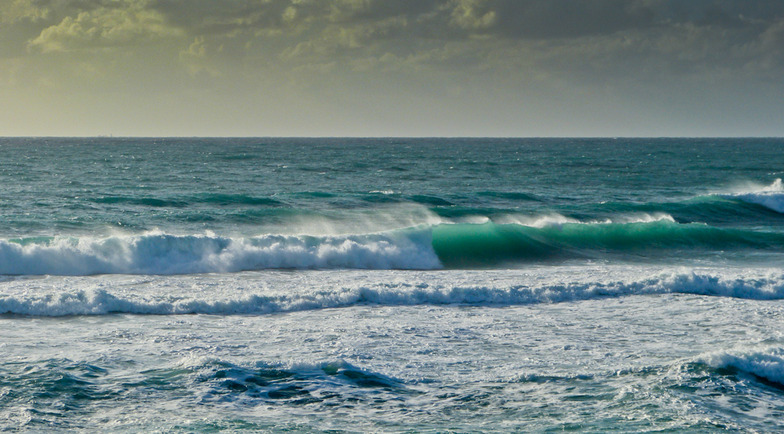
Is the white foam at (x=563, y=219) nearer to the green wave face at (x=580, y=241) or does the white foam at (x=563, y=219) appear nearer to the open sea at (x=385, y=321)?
the open sea at (x=385, y=321)

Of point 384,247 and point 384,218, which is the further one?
point 384,218

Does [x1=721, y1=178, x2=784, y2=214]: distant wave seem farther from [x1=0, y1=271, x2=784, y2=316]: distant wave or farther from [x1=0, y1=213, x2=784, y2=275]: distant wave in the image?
[x1=0, y1=271, x2=784, y2=316]: distant wave

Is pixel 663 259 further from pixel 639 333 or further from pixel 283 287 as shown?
pixel 283 287

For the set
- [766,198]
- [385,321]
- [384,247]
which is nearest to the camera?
[385,321]

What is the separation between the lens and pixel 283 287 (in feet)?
53.6

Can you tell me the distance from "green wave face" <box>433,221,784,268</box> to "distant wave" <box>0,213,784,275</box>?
1.3 inches

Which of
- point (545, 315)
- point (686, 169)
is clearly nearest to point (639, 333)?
point (545, 315)

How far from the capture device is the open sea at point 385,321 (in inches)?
340

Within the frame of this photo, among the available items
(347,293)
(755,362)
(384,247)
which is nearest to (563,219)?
(384,247)

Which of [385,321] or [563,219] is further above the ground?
[563,219]

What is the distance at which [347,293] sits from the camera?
1499 cm

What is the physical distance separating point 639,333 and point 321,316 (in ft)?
19.3

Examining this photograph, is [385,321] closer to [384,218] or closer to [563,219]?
[384,218]

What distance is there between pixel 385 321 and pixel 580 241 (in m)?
13.8
